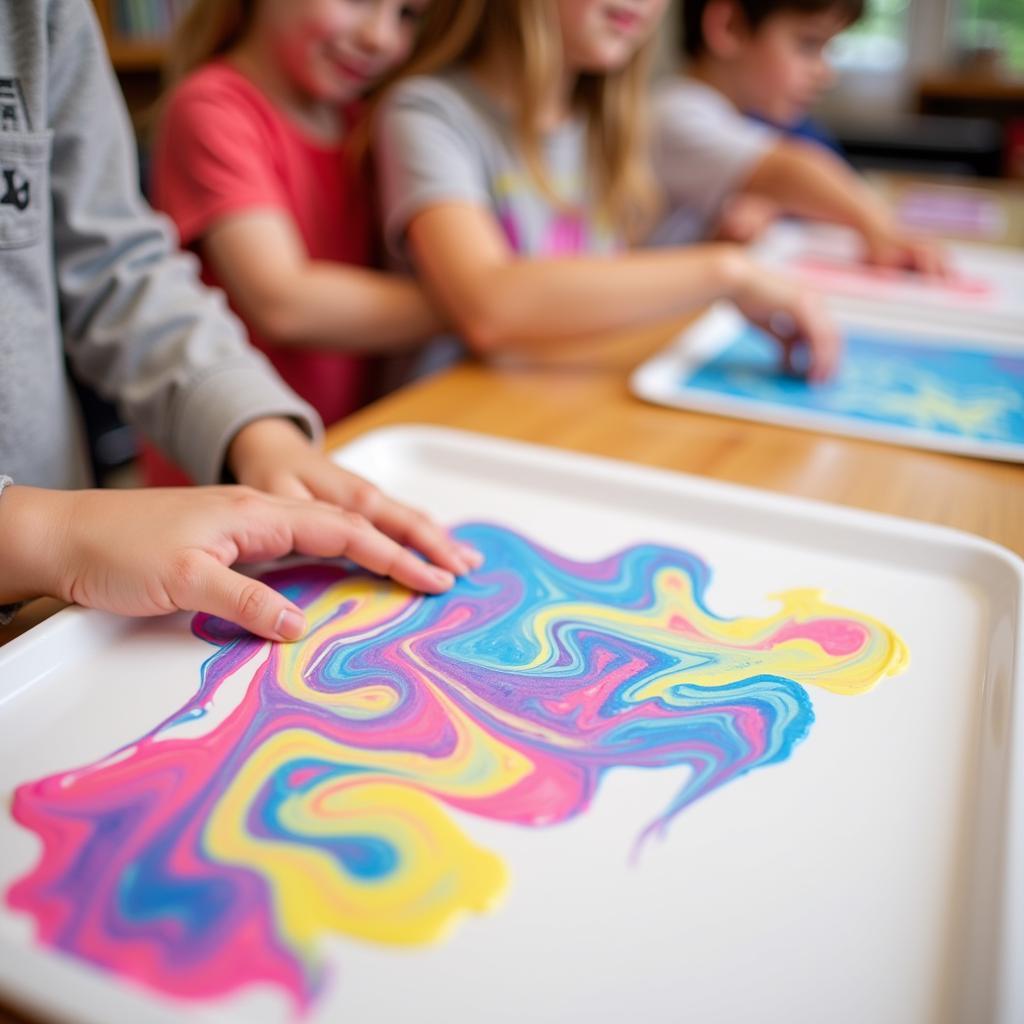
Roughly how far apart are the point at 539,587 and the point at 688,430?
279 mm

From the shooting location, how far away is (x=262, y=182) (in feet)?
3.16

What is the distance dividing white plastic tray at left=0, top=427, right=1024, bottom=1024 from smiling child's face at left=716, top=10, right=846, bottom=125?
1.26 meters

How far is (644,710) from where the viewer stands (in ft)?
1.52

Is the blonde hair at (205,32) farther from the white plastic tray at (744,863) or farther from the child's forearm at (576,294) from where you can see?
the white plastic tray at (744,863)

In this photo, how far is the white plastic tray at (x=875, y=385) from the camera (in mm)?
789

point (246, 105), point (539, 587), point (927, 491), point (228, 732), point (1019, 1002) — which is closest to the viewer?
point (1019, 1002)

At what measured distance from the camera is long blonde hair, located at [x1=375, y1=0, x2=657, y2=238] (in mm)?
1033

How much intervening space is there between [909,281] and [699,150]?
414 millimetres

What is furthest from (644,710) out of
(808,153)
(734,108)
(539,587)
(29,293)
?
(734,108)

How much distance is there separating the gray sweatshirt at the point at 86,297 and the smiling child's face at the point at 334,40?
0.35 meters

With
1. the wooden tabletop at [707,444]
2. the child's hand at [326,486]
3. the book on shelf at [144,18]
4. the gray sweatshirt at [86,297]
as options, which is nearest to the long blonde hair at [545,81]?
the wooden tabletop at [707,444]

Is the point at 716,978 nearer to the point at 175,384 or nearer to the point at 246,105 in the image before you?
the point at 175,384

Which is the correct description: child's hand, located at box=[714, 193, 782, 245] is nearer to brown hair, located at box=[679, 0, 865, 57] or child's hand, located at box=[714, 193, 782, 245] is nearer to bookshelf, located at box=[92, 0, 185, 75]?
brown hair, located at box=[679, 0, 865, 57]

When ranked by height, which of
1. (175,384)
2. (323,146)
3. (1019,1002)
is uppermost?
(323,146)
